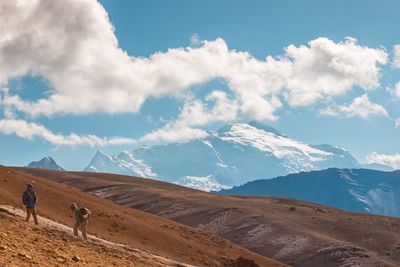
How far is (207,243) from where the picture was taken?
55.5 meters

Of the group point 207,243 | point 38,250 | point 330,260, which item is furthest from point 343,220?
point 38,250

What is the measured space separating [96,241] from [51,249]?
28.6 ft

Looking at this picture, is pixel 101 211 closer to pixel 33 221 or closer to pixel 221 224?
pixel 33 221

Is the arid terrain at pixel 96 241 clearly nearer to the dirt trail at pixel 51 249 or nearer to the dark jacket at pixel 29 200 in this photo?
the dirt trail at pixel 51 249

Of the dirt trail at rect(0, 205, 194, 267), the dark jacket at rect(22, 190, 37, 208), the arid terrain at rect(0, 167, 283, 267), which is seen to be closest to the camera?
the dirt trail at rect(0, 205, 194, 267)

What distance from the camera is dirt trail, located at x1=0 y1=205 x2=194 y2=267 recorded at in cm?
2224

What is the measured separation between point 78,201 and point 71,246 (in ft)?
88.1

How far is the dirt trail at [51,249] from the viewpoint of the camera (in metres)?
22.2

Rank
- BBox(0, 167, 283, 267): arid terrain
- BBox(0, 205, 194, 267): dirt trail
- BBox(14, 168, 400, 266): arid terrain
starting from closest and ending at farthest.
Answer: BBox(0, 205, 194, 267): dirt trail, BBox(0, 167, 283, 267): arid terrain, BBox(14, 168, 400, 266): arid terrain

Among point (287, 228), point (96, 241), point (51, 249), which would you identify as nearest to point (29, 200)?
point (96, 241)

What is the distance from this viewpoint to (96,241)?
112 ft

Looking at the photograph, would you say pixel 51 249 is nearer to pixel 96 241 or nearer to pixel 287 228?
pixel 96 241

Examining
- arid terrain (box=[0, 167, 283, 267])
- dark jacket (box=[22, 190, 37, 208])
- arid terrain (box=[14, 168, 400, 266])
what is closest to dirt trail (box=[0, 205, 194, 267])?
arid terrain (box=[0, 167, 283, 267])

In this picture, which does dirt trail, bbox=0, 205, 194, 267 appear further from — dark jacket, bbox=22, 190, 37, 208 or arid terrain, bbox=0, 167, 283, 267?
dark jacket, bbox=22, 190, 37, 208
